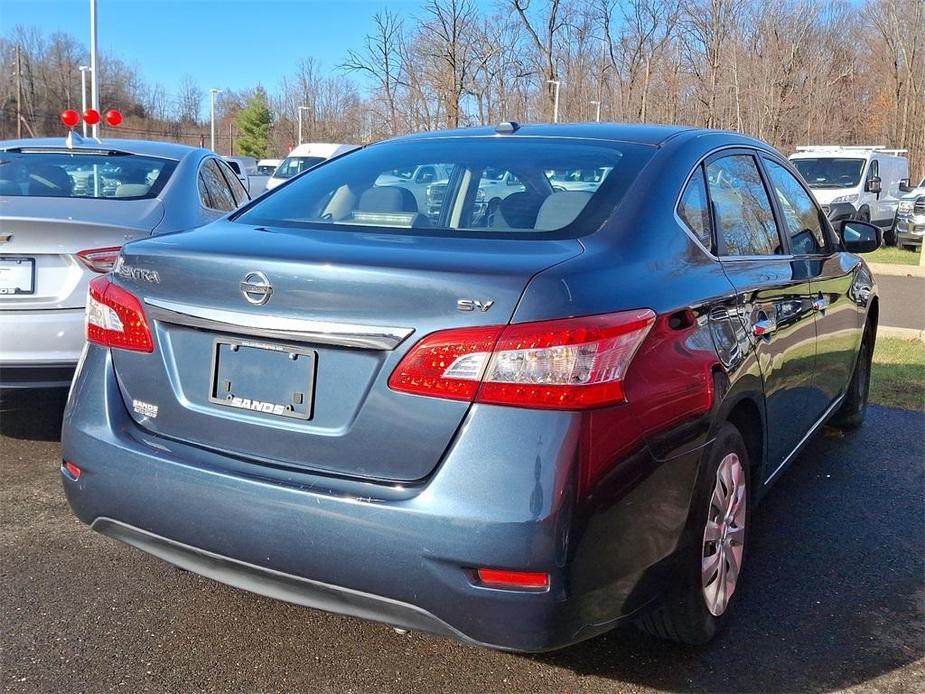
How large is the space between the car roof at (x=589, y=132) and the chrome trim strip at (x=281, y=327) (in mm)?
1364

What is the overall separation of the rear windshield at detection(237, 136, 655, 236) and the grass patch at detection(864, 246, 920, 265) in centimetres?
1351

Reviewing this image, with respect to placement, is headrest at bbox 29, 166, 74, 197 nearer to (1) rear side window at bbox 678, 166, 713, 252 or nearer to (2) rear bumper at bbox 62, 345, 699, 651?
(2) rear bumper at bbox 62, 345, 699, 651

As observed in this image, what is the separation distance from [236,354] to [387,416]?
461 mm

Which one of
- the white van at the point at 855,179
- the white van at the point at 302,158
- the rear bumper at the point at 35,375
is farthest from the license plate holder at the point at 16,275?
the white van at the point at 302,158

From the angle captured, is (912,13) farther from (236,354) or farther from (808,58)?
(236,354)

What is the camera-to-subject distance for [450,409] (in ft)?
6.86

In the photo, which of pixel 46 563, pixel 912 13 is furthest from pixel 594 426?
pixel 912 13

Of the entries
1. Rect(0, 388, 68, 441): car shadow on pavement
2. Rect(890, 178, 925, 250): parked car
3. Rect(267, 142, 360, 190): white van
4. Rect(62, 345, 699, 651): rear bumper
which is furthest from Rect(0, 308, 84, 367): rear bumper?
Rect(267, 142, 360, 190): white van

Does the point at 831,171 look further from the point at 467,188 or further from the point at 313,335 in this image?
the point at 313,335

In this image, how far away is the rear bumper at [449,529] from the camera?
6.68ft

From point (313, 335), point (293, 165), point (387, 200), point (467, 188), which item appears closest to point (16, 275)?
point (387, 200)

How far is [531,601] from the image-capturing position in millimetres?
2068

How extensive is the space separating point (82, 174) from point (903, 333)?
6.94m

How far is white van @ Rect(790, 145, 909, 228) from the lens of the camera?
1750cm
